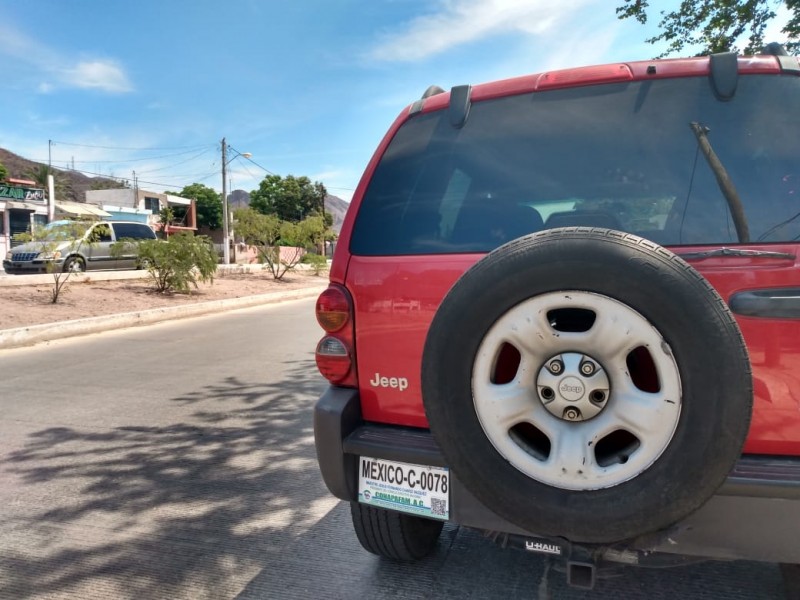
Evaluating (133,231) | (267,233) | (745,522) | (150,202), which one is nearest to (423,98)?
(745,522)

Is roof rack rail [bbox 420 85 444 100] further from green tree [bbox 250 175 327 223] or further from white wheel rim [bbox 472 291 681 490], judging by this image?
green tree [bbox 250 175 327 223]

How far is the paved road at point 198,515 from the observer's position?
8.18 feet

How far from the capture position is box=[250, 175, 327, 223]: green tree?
64688 millimetres

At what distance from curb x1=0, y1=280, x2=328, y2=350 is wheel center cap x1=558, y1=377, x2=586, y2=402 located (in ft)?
29.9

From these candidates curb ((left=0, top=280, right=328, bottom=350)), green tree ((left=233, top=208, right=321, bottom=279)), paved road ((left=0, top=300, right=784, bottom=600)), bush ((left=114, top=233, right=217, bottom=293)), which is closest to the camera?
paved road ((left=0, top=300, right=784, bottom=600))

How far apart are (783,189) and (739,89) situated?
1.26 feet

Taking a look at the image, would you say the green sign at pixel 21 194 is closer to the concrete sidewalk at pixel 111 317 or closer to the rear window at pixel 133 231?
the rear window at pixel 133 231

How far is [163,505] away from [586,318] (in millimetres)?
2782

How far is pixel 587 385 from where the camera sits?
5.30ft

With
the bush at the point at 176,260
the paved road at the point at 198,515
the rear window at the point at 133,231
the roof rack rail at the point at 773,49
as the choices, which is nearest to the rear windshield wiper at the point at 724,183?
the roof rack rail at the point at 773,49

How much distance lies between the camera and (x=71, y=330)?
9562 millimetres

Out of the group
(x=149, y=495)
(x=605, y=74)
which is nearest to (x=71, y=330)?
(x=149, y=495)

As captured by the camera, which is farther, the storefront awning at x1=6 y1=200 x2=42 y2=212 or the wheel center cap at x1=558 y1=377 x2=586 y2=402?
the storefront awning at x1=6 y1=200 x2=42 y2=212

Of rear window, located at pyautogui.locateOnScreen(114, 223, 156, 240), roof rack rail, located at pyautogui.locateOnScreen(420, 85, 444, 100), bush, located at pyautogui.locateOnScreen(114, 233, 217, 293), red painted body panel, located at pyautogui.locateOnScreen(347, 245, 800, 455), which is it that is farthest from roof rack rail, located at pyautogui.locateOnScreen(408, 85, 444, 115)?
rear window, located at pyautogui.locateOnScreen(114, 223, 156, 240)
